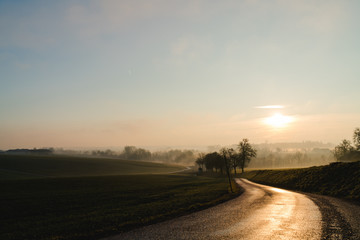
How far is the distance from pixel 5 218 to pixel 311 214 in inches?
1108

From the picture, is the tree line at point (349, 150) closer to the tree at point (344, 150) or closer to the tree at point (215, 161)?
the tree at point (344, 150)

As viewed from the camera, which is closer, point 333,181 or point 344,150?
point 333,181

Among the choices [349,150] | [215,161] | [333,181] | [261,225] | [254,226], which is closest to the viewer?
[254,226]

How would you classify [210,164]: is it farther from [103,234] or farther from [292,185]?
[103,234]

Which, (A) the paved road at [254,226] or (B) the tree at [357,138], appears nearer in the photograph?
(A) the paved road at [254,226]

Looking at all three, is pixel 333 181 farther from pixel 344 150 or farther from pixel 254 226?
pixel 344 150

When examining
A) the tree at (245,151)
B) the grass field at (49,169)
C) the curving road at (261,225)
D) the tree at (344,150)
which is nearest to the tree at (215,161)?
the tree at (245,151)

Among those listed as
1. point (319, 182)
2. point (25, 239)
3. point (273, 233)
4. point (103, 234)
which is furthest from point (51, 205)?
point (319, 182)

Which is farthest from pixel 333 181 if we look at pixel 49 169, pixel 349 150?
pixel 49 169

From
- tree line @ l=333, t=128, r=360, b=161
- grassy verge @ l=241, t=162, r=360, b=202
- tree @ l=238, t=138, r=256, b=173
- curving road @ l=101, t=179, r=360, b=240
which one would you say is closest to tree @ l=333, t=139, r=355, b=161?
tree line @ l=333, t=128, r=360, b=161

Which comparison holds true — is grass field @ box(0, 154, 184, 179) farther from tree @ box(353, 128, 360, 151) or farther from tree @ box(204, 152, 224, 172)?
tree @ box(353, 128, 360, 151)

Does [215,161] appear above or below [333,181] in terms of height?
below

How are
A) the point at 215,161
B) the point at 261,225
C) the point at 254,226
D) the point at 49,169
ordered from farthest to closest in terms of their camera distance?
the point at 215,161, the point at 49,169, the point at 261,225, the point at 254,226

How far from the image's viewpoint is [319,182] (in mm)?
32031
